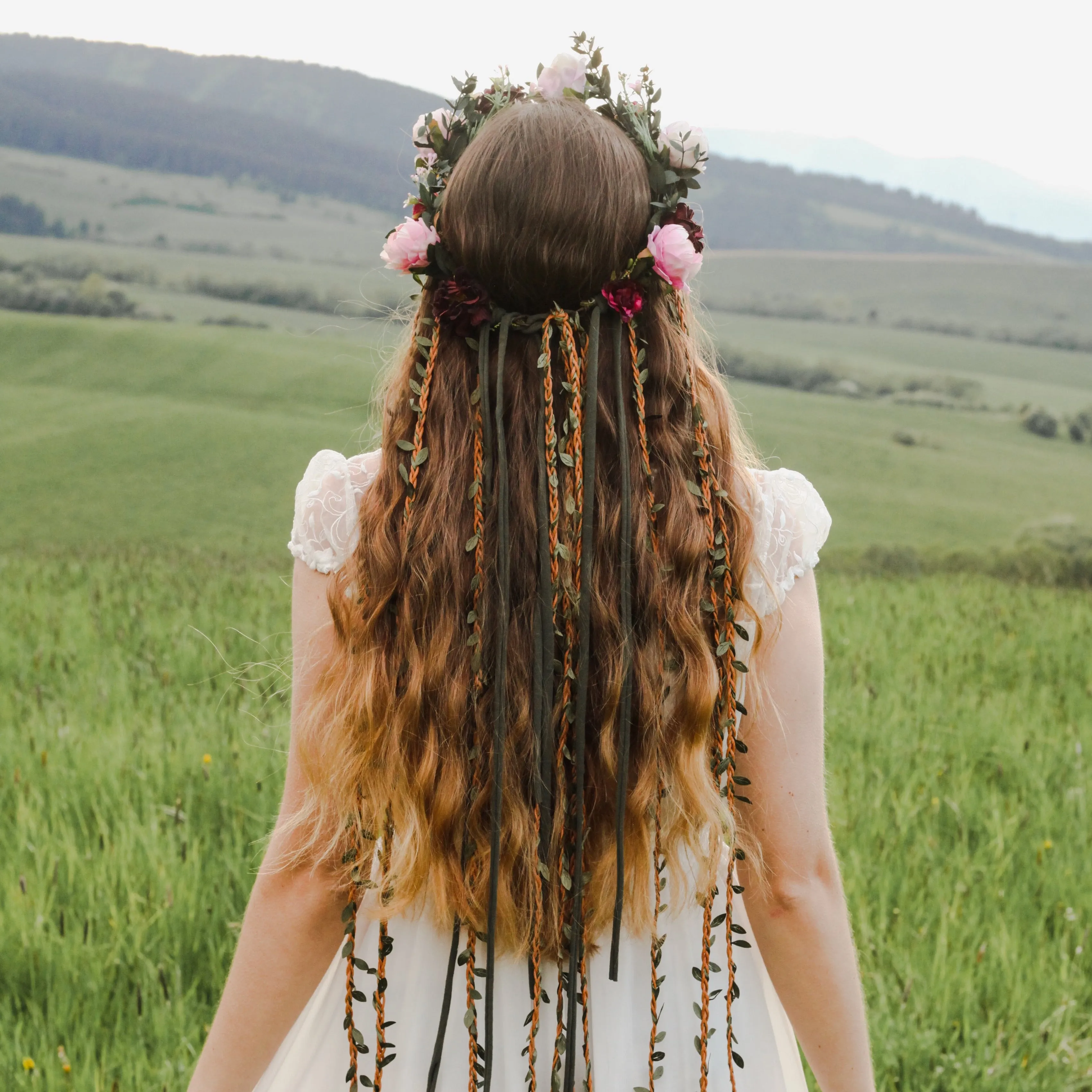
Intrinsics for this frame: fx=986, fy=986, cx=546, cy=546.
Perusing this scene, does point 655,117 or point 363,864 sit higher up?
point 655,117

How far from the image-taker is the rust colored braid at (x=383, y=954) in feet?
3.73

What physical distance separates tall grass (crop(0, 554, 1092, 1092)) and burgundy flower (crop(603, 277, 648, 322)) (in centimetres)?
89

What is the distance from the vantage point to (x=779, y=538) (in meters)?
1.12

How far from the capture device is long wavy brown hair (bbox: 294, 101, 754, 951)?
104 cm

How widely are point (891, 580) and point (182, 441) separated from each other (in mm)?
4131

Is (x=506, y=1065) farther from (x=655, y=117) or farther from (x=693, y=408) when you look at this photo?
(x=655, y=117)

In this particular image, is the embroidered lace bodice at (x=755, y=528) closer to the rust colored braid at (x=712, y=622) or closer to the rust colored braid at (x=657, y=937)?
the rust colored braid at (x=712, y=622)

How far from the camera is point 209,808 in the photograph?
8.64ft

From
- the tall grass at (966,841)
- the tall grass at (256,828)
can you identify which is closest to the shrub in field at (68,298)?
the tall grass at (256,828)

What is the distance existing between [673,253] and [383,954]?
33.6 inches

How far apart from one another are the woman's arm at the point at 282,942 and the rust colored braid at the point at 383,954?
6 centimetres

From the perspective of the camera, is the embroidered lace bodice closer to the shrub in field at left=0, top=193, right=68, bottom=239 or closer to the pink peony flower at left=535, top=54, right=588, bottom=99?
the pink peony flower at left=535, top=54, right=588, bottom=99

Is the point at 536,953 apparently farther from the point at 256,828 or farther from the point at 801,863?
the point at 256,828

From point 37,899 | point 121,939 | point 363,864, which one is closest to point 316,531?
point 363,864
